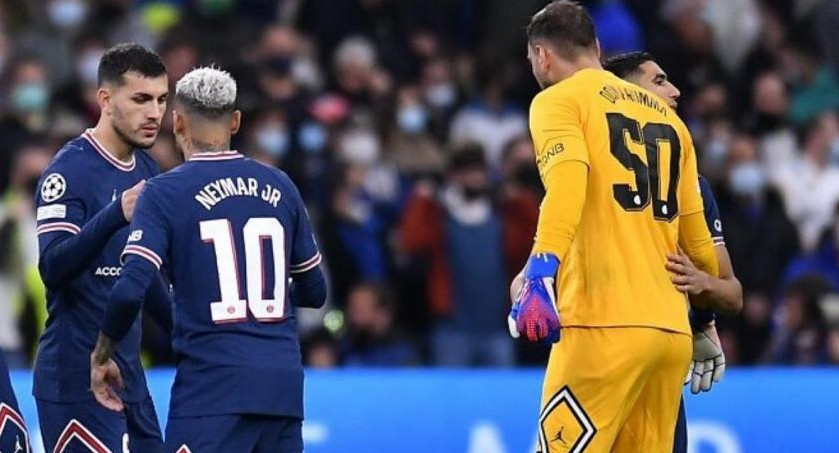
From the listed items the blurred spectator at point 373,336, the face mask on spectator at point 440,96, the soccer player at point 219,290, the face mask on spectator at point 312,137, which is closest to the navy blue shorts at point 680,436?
the soccer player at point 219,290

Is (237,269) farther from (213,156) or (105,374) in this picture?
(105,374)

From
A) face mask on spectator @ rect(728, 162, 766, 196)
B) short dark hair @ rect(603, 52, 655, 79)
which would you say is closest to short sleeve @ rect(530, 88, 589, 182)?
short dark hair @ rect(603, 52, 655, 79)

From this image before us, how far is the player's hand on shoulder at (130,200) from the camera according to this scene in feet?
25.7

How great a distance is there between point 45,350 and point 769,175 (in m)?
8.33

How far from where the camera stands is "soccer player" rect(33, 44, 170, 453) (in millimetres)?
8273

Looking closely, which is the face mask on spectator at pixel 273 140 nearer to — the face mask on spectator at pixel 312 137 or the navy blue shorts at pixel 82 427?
the face mask on spectator at pixel 312 137

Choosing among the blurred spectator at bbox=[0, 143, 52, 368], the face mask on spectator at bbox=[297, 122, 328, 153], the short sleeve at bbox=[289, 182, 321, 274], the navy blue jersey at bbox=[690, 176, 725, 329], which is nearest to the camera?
the short sleeve at bbox=[289, 182, 321, 274]

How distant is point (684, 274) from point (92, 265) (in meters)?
2.37

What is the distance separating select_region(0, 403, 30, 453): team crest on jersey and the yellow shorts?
6.82 feet

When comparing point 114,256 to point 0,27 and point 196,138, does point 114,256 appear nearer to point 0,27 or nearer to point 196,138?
point 196,138

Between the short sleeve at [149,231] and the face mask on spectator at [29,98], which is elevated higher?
the face mask on spectator at [29,98]

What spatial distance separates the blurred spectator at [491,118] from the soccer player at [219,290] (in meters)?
7.79

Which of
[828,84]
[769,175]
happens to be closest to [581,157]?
[769,175]

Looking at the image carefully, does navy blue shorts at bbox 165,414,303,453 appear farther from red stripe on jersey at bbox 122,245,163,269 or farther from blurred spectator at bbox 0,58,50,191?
blurred spectator at bbox 0,58,50,191
